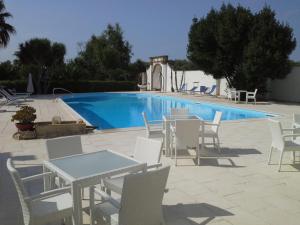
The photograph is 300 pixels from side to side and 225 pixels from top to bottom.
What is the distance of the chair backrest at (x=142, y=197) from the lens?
2.32 metres

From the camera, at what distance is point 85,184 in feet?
8.94

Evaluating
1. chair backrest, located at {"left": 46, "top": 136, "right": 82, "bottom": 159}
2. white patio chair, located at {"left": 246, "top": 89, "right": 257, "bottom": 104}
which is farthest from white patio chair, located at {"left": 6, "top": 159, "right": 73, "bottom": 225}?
white patio chair, located at {"left": 246, "top": 89, "right": 257, "bottom": 104}

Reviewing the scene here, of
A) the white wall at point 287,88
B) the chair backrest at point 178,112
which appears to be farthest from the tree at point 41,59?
the chair backrest at point 178,112

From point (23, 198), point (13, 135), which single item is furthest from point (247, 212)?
point (13, 135)

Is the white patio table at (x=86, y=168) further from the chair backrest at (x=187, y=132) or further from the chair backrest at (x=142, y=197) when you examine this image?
the chair backrest at (x=187, y=132)

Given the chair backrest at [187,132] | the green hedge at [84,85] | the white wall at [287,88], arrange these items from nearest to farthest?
the chair backrest at [187,132]
the white wall at [287,88]
the green hedge at [84,85]

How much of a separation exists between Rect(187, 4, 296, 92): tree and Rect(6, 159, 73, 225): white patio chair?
15.3 metres

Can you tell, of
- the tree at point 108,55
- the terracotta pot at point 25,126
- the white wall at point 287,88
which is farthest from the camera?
the tree at point 108,55

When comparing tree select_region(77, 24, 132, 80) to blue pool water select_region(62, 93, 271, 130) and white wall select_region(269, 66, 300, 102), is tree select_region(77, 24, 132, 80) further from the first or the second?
white wall select_region(269, 66, 300, 102)

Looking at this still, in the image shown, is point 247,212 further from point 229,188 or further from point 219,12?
point 219,12

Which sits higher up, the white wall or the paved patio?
the white wall

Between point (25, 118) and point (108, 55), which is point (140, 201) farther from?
point (108, 55)

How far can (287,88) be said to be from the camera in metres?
17.9

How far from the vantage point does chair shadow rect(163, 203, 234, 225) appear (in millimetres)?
3355
